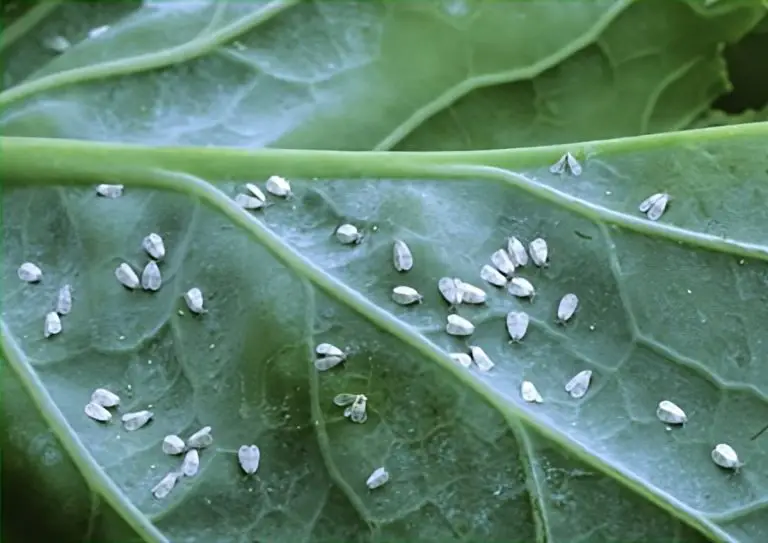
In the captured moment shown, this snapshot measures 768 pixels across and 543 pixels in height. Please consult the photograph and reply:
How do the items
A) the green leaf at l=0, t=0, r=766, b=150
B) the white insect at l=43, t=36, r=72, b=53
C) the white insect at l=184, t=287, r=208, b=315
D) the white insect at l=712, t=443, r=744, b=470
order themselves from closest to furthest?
the white insect at l=712, t=443, r=744, b=470
the white insect at l=184, t=287, r=208, b=315
the green leaf at l=0, t=0, r=766, b=150
the white insect at l=43, t=36, r=72, b=53

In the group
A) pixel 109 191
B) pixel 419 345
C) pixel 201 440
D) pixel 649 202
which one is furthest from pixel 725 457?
pixel 109 191

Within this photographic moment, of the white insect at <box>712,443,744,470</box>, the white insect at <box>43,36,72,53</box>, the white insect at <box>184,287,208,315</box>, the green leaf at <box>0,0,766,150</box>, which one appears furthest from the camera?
the white insect at <box>43,36,72,53</box>

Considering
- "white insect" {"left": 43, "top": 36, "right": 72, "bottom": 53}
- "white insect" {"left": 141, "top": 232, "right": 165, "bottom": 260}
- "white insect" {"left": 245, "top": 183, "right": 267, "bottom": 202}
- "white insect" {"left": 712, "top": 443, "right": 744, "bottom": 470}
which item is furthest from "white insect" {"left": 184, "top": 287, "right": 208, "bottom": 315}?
"white insect" {"left": 712, "top": 443, "right": 744, "bottom": 470}

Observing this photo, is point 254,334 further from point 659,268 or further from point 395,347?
point 659,268

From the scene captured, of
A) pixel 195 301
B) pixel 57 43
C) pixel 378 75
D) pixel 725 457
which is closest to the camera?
pixel 725 457

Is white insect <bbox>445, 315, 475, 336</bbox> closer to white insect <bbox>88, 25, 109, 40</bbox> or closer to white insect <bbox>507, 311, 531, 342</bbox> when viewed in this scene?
white insect <bbox>507, 311, 531, 342</bbox>

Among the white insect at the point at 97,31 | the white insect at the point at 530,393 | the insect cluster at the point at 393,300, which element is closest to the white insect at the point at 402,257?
the insect cluster at the point at 393,300

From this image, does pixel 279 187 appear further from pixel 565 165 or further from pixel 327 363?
pixel 565 165
